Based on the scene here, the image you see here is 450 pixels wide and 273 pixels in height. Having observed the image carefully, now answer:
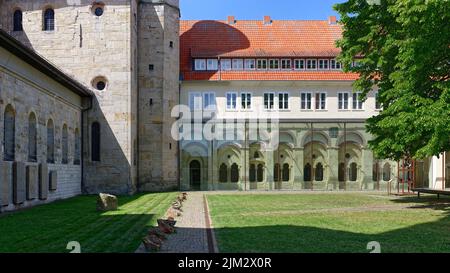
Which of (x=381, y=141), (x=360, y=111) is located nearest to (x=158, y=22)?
(x=360, y=111)

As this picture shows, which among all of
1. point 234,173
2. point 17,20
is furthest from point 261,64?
point 17,20

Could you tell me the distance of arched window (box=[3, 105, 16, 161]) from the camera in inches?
756

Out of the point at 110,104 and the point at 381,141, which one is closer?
the point at 381,141

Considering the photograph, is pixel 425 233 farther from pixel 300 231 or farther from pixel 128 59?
pixel 128 59

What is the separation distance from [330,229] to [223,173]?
26462mm

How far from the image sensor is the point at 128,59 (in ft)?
102

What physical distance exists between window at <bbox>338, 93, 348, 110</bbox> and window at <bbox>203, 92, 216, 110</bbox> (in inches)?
402

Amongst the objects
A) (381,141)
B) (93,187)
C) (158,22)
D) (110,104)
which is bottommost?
(93,187)

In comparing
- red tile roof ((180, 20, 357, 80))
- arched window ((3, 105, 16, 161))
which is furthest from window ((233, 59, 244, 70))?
arched window ((3, 105, 16, 161))

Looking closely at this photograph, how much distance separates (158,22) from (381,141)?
20.1 m

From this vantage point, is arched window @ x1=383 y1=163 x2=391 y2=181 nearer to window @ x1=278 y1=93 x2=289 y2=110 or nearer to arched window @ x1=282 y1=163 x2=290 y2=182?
arched window @ x1=282 y1=163 x2=290 y2=182

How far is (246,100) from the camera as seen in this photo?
1524 inches

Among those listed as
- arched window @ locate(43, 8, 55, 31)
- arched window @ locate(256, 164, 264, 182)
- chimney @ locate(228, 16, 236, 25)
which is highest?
chimney @ locate(228, 16, 236, 25)
